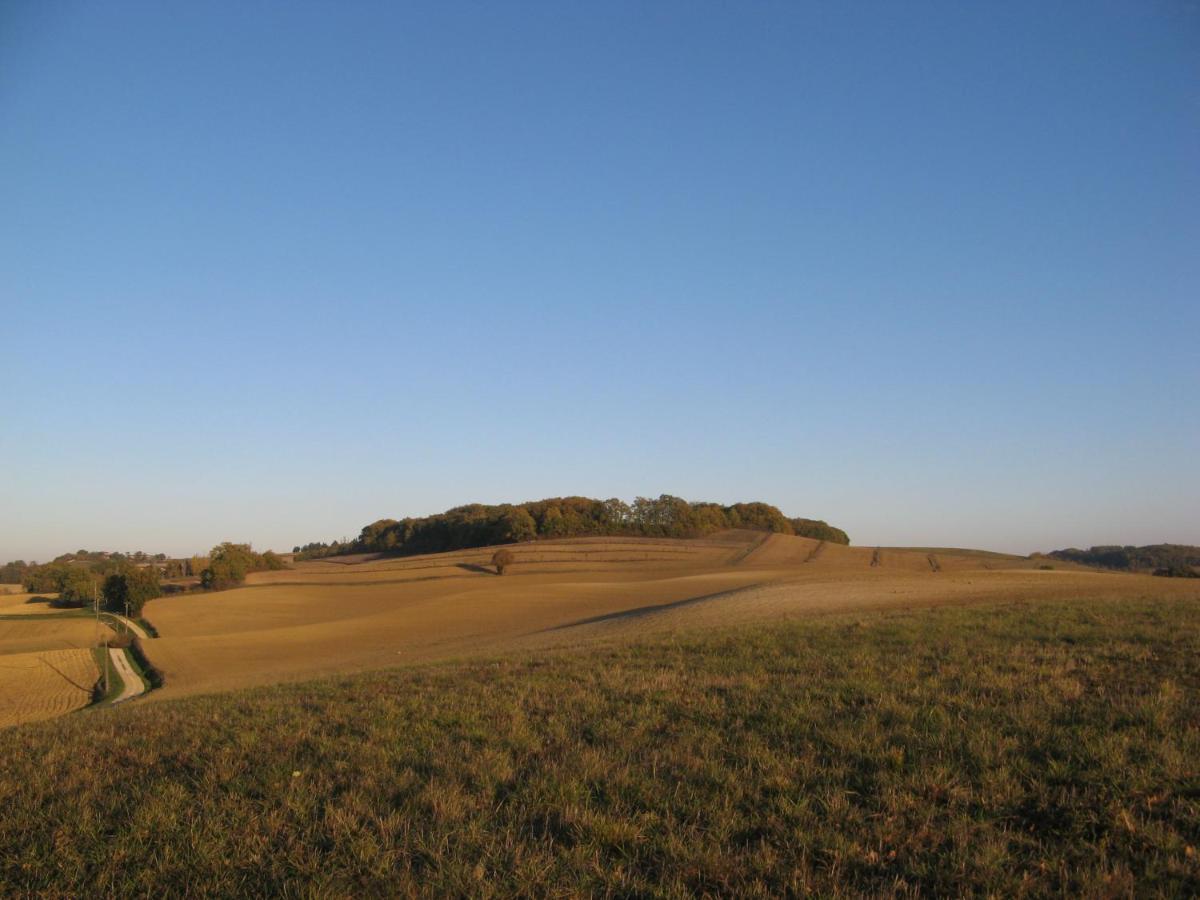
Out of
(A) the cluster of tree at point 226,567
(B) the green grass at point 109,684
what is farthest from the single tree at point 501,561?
(B) the green grass at point 109,684

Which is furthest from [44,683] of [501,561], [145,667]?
[501,561]

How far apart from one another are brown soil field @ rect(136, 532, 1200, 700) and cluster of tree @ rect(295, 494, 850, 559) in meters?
12.2

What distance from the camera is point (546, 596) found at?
6725 centimetres

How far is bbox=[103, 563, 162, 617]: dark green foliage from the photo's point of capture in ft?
301

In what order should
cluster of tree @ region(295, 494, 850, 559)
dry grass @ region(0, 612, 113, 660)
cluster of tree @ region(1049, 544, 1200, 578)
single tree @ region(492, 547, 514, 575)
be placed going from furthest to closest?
cluster of tree @ region(295, 494, 850, 559) < cluster of tree @ region(1049, 544, 1200, 578) < single tree @ region(492, 547, 514, 575) < dry grass @ region(0, 612, 113, 660)

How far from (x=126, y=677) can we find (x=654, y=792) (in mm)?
51187

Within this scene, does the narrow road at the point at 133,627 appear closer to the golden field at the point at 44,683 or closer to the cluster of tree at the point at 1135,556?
the golden field at the point at 44,683

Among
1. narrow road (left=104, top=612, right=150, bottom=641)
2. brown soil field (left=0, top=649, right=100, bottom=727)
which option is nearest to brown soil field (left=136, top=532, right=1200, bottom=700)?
narrow road (left=104, top=612, right=150, bottom=641)

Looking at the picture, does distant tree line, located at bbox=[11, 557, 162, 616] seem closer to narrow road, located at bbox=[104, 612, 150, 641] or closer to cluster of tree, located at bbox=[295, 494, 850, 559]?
narrow road, located at bbox=[104, 612, 150, 641]

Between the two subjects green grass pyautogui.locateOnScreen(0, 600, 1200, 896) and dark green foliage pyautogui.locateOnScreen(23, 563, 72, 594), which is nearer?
green grass pyautogui.locateOnScreen(0, 600, 1200, 896)

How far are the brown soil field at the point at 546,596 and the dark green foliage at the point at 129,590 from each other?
8.82 m

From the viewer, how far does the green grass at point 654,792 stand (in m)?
4.98

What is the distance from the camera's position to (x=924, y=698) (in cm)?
896

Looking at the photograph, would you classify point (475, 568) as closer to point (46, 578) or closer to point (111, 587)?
point (111, 587)
